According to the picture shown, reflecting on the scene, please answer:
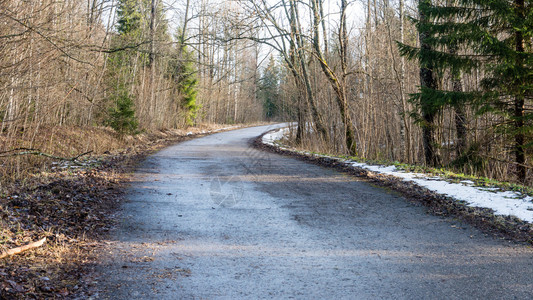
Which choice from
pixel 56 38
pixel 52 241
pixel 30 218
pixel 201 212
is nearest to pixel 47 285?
pixel 52 241

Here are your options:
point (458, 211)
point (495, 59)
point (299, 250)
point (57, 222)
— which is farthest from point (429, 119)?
point (57, 222)

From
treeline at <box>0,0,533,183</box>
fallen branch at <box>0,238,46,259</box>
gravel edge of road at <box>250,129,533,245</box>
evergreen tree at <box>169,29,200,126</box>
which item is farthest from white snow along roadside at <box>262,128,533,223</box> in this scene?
evergreen tree at <box>169,29,200,126</box>

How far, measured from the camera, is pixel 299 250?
5.28m

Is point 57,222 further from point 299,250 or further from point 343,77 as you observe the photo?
point 343,77

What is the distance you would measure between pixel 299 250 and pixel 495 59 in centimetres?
1021

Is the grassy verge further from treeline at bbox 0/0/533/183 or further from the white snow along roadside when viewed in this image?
the white snow along roadside

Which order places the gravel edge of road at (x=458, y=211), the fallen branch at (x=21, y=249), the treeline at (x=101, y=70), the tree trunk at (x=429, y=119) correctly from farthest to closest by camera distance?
the tree trunk at (x=429, y=119), the treeline at (x=101, y=70), the gravel edge of road at (x=458, y=211), the fallen branch at (x=21, y=249)

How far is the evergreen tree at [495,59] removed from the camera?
11281mm

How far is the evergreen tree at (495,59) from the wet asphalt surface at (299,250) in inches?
203

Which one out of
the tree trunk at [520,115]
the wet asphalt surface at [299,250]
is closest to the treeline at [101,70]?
the wet asphalt surface at [299,250]

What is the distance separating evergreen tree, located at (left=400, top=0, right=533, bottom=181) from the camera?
11281 millimetres

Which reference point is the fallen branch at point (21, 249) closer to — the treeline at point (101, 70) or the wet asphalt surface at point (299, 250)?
the wet asphalt surface at point (299, 250)

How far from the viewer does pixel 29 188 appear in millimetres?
7523

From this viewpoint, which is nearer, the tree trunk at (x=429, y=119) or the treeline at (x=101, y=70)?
the treeline at (x=101, y=70)
